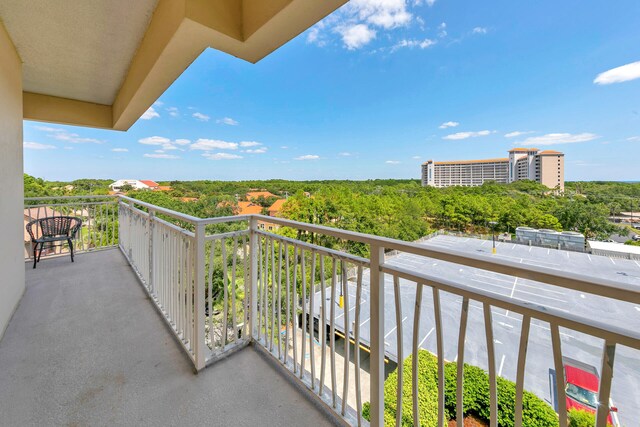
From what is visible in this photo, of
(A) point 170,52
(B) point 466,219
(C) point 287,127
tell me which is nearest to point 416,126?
(C) point 287,127

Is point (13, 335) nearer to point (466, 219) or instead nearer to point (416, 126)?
point (466, 219)

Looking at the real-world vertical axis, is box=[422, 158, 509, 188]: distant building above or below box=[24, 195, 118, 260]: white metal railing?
above

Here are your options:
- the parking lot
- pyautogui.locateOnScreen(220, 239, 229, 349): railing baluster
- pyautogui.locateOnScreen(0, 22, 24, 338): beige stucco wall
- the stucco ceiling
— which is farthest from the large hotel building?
pyautogui.locateOnScreen(0, 22, 24, 338): beige stucco wall

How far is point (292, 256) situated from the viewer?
1729 millimetres

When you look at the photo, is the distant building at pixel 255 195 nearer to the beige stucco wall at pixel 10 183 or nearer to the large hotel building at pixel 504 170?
the large hotel building at pixel 504 170

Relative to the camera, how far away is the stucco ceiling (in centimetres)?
188

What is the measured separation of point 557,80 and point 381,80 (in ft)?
59.3

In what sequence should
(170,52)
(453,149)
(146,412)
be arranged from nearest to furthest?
1. (146,412)
2. (170,52)
3. (453,149)

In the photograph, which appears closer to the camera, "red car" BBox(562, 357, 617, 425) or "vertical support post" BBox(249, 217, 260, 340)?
"red car" BBox(562, 357, 617, 425)

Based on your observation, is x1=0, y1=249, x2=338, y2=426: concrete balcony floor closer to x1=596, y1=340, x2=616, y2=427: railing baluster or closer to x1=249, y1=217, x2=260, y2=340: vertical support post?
x1=249, y1=217, x2=260, y2=340: vertical support post

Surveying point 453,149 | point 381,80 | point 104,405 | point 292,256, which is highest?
point 381,80

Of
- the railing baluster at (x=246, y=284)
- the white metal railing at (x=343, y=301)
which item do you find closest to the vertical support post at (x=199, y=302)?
the white metal railing at (x=343, y=301)

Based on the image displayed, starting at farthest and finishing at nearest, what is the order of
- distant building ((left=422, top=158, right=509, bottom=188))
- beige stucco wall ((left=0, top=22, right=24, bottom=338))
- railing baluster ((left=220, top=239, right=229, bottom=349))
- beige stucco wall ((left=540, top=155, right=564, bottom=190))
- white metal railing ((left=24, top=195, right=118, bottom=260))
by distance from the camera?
distant building ((left=422, top=158, right=509, bottom=188))
beige stucco wall ((left=540, top=155, right=564, bottom=190))
white metal railing ((left=24, top=195, right=118, bottom=260))
beige stucco wall ((left=0, top=22, right=24, bottom=338))
railing baluster ((left=220, top=239, right=229, bottom=349))

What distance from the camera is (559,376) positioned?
78 cm
